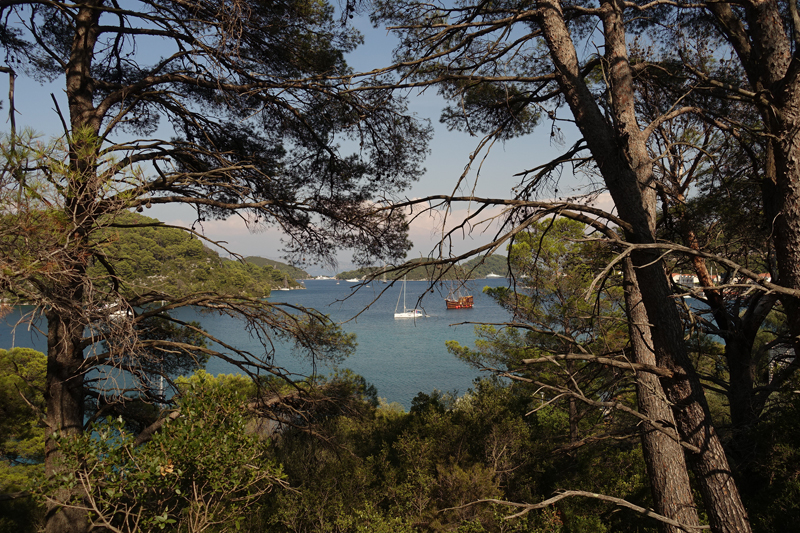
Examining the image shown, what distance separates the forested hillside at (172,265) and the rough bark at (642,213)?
3296 millimetres

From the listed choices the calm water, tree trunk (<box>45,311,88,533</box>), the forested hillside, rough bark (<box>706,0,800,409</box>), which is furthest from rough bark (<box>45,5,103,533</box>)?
the calm water

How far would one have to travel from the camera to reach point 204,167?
502cm

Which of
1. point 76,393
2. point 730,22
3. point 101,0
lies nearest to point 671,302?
point 730,22

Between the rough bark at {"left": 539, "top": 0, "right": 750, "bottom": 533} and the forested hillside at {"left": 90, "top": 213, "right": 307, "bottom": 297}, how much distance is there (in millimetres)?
3296

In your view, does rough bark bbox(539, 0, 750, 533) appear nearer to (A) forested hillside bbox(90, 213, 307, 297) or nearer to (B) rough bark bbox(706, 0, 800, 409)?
(B) rough bark bbox(706, 0, 800, 409)

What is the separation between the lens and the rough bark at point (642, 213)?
2.38 metres

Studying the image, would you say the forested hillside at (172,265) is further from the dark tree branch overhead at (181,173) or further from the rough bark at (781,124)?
the rough bark at (781,124)

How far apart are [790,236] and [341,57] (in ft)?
14.5

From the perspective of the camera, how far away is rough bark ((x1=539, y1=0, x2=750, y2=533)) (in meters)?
2.38

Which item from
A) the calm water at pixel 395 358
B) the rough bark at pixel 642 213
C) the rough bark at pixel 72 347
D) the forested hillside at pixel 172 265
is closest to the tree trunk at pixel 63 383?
the rough bark at pixel 72 347

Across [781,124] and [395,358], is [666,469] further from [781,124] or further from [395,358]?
[395,358]

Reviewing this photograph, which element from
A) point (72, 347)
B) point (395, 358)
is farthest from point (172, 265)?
point (395, 358)

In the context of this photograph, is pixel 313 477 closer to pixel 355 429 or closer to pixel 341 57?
pixel 355 429

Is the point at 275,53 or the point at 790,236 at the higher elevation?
the point at 275,53
